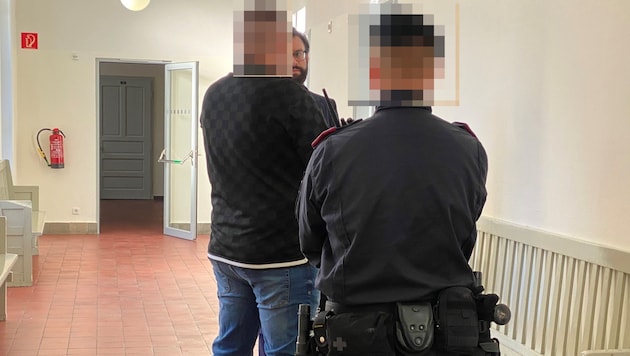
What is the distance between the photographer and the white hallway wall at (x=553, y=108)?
248 cm

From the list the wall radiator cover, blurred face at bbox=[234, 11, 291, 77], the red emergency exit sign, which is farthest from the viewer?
the red emergency exit sign

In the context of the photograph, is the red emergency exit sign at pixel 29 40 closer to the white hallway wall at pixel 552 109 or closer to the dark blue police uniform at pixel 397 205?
the white hallway wall at pixel 552 109

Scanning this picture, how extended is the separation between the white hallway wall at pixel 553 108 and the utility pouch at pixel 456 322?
42.3 inches

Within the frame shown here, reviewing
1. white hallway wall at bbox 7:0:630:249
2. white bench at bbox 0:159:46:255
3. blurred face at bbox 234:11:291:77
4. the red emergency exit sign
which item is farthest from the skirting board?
blurred face at bbox 234:11:291:77

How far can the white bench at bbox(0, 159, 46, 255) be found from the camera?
6.37 meters

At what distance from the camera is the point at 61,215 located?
28.1 ft

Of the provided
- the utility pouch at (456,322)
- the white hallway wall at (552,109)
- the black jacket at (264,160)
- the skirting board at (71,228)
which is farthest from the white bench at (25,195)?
the utility pouch at (456,322)

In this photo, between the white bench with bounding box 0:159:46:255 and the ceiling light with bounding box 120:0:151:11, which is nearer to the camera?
the white bench with bounding box 0:159:46:255

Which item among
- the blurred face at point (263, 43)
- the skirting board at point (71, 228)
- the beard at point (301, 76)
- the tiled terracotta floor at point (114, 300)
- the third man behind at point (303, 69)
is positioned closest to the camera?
the blurred face at point (263, 43)

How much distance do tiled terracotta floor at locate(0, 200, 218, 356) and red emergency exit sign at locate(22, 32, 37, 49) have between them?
227 cm

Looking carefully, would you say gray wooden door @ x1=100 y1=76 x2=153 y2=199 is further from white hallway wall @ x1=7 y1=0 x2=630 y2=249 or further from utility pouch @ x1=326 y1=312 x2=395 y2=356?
utility pouch @ x1=326 y1=312 x2=395 y2=356

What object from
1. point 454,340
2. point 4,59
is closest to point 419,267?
point 454,340

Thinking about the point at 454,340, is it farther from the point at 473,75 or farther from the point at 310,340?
the point at 473,75

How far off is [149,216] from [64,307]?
17.7ft
